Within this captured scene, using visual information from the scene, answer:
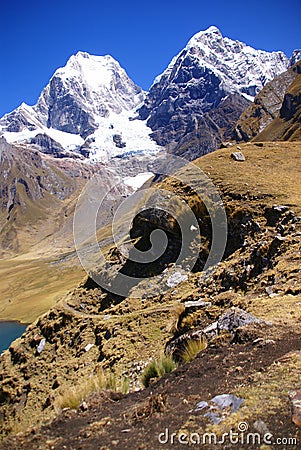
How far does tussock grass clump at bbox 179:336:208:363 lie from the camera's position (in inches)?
427

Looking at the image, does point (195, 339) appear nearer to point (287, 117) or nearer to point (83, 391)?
point (83, 391)

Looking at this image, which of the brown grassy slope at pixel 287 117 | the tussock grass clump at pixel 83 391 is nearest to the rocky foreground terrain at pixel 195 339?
the tussock grass clump at pixel 83 391

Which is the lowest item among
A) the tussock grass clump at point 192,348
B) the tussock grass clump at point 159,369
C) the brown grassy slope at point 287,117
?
the tussock grass clump at point 159,369

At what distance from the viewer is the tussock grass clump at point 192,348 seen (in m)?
10.9

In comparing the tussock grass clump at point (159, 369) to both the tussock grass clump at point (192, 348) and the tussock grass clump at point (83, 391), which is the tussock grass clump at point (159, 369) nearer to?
the tussock grass clump at point (192, 348)

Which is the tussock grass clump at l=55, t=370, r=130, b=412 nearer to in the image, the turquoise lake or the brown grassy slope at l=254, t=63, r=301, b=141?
the turquoise lake

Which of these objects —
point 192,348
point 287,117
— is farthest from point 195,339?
point 287,117

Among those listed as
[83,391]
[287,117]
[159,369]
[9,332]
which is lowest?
[9,332]

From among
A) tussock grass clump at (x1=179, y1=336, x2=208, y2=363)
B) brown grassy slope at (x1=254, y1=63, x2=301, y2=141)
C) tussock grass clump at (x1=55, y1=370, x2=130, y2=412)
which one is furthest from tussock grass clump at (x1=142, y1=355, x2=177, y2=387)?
brown grassy slope at (x1=254, y1=63, x2=301, y2=141)

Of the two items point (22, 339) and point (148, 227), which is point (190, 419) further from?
point (22, 339)

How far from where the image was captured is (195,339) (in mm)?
11773

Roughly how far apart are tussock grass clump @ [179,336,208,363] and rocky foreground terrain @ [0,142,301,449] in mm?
320

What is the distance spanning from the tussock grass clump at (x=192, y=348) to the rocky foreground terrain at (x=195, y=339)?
1.05 ft

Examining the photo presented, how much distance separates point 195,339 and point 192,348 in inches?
26.6
